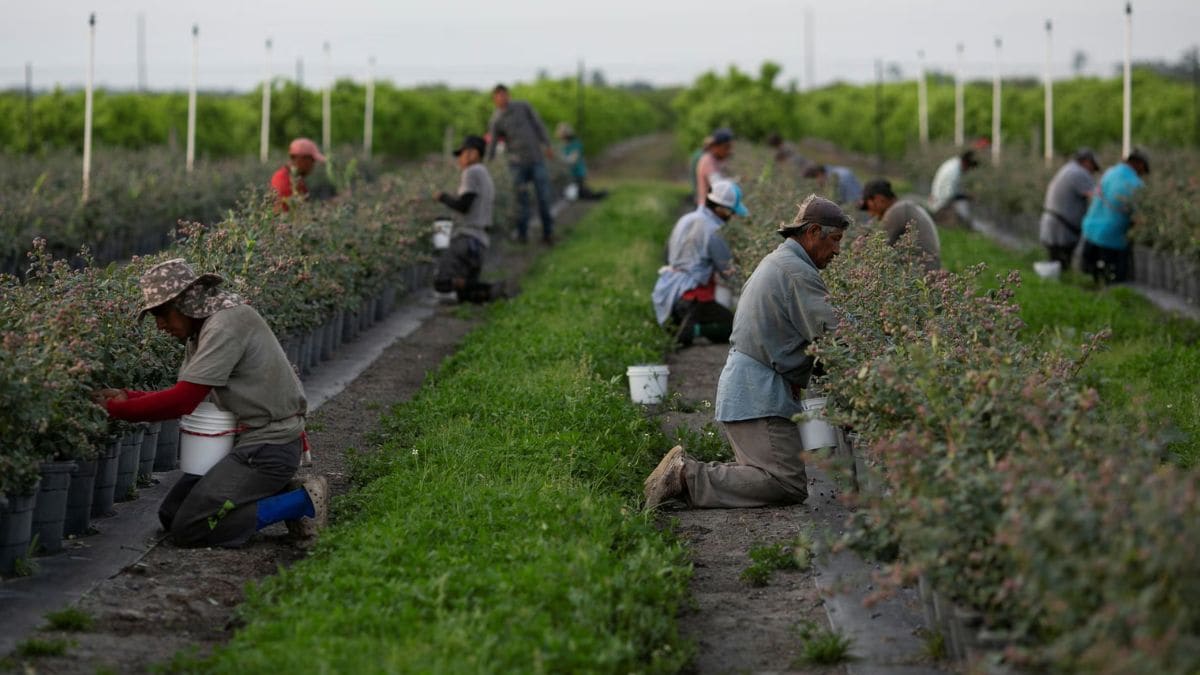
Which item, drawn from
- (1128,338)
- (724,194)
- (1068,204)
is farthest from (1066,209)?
(724,194)

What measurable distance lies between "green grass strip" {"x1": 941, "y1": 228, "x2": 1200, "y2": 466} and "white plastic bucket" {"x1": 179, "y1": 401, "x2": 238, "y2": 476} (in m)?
3.54

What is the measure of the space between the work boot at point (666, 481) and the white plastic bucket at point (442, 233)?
768 cm

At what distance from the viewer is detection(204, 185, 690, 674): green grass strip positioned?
4.75m

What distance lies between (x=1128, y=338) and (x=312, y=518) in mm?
7672

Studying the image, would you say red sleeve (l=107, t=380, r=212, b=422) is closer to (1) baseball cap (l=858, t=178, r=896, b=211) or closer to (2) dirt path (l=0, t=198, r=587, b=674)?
(2) dirt path (l=0, t=198, r=587, b=674)

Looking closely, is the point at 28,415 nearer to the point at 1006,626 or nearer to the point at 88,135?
the point at 1006,626

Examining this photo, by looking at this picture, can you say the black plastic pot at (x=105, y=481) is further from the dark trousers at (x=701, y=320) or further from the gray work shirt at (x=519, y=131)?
the gray work shirt at (x=519, y=131)

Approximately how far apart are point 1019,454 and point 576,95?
39.2 meters

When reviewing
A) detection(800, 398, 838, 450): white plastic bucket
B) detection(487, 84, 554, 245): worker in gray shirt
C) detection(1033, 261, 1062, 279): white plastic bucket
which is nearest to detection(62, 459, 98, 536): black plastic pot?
detection(800, 398, 838, 450): white plastic bucket

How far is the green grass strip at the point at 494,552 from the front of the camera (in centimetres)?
475

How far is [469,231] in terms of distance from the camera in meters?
14.2

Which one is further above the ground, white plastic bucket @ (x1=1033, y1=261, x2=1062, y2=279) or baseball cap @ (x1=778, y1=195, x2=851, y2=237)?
baseball cap @ (x1=778, y1=195, x2=851, y2=237)

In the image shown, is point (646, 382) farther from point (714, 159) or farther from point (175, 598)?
point (714, 159)

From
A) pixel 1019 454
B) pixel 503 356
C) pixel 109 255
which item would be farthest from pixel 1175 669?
pixel 109 255
